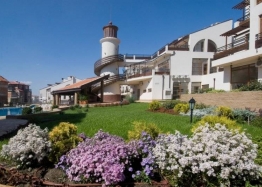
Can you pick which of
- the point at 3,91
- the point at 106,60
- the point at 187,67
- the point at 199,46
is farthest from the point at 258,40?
the point at 3,91

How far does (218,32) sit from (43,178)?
29.6m

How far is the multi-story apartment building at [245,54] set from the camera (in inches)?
611

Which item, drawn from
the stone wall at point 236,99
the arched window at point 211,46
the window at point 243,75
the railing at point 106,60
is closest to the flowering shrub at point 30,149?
the stone wall at point 236,99

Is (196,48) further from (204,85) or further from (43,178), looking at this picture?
(43,178)

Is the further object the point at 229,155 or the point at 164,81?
the point at 164,81

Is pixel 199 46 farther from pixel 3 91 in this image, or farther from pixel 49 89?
pixel 49 89

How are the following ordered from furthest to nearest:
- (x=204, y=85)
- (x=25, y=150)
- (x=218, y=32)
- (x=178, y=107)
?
(x=218, y=32), (x=204, y=85), (x=178, y=107), (x=25, y=150)

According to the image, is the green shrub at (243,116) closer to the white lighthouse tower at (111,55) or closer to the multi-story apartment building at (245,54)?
the multi-story apartment building at (245,54)

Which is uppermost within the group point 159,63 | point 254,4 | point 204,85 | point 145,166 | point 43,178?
point 254,4

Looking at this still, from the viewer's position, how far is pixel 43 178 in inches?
135

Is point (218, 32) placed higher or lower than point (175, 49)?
higher

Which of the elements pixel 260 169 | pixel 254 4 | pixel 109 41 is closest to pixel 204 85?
pixel 254 4

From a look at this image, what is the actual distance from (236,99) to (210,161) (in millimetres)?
11926

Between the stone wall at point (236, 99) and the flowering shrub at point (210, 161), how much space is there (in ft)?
32.4
